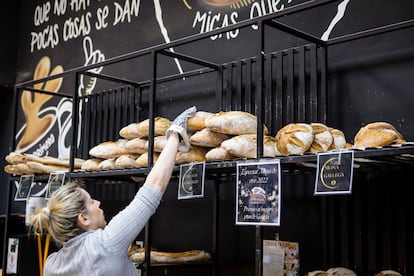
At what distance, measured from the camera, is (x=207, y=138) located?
2.27 metres

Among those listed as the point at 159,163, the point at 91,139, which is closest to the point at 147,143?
the point at 159,163

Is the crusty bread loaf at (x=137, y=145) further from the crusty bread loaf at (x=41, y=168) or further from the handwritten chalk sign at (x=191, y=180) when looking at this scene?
the crusty bread loaf at (x=41, y=168)

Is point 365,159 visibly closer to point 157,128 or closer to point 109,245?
point 109,245

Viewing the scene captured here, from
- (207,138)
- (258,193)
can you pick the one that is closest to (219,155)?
(207,138)

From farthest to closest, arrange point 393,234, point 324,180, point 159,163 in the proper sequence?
1. point 393,234
2. point 159,163
3. point 324,180

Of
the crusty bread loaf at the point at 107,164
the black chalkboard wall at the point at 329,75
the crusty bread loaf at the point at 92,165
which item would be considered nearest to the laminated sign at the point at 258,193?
the black chalkboard wall at the point at 329,75

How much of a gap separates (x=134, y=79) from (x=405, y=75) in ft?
5.87

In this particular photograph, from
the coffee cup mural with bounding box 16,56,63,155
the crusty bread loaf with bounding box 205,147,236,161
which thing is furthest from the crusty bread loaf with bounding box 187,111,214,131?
the coffee cup mural with bounding box 16,56,63,155

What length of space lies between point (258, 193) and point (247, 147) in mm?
275

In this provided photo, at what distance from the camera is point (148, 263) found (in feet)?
7.90

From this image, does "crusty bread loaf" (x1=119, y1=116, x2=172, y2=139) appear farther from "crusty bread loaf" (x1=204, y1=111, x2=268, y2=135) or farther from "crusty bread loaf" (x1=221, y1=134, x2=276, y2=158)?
"crusty bread loaf" (x1=221, y1=134, x2=276, y2=158)

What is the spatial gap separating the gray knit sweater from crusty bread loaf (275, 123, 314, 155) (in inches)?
20.0

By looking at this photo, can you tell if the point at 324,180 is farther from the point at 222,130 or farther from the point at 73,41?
the point at 73,41

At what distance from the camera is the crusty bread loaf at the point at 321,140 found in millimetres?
1968
